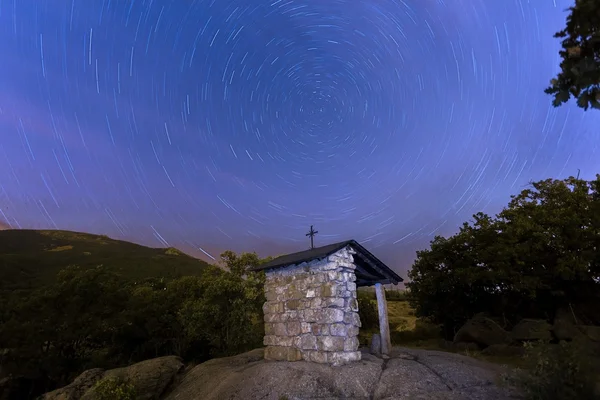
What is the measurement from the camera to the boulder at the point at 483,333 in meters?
21.2

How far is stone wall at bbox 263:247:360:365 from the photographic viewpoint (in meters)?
11.3

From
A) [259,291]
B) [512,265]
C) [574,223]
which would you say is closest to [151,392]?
[259,291]

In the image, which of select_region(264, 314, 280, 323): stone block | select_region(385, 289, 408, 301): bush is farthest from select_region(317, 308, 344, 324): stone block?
select_region(385, 289, 408, 301): bush

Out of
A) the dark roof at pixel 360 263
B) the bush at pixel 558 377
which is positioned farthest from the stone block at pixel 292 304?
the bush at pixel 558 377

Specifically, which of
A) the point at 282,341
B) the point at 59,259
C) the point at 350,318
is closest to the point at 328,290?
the point at 350,318

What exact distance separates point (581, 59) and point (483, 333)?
19.0m

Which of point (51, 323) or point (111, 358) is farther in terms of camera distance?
point (111, 358)

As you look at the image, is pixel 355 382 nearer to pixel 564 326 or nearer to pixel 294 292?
pixel 294 292

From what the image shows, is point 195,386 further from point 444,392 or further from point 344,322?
point 444,392

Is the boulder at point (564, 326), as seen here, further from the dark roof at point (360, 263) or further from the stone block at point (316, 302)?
the stone block at point (316, 302)

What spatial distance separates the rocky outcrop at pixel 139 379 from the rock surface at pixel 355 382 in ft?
2.62

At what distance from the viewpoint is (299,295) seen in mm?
12406

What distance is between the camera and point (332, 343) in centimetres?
1120

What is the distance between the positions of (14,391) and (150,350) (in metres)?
6.85
